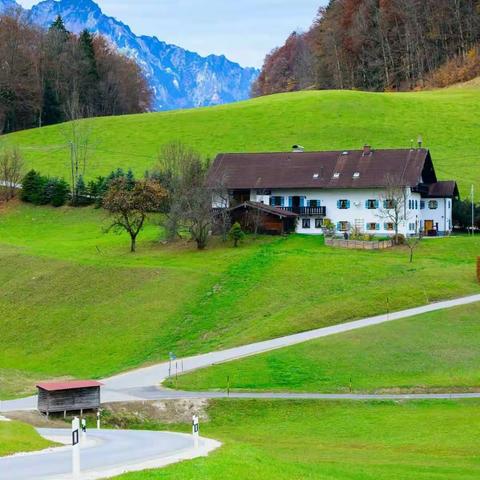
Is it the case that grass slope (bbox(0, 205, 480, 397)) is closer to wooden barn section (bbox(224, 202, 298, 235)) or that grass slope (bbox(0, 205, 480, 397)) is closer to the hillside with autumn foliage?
wooden barn section (bbox(224, 202, 298, 235))

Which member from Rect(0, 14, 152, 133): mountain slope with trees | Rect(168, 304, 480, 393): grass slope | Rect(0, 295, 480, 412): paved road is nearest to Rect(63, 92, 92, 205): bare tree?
Rect(0, 14, 152, 133): mountain slope with trees

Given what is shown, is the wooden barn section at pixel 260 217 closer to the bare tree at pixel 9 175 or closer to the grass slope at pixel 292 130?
the grass slope at pixel 292 130

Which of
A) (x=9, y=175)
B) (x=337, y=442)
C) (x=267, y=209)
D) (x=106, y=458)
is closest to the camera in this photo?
(x=106, y=458)

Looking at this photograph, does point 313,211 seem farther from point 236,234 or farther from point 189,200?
point 189,200

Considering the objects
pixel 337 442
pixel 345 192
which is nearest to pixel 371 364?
pixel 337 442

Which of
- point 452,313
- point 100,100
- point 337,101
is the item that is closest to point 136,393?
point 452,313

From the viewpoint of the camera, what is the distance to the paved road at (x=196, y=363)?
43031 mm

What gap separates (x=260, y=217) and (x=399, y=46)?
305 feet

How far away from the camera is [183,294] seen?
63781 mm

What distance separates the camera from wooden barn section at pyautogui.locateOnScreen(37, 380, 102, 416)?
132 ft

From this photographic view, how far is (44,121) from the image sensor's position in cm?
14450

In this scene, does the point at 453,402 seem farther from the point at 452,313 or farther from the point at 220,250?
the point at 220,250

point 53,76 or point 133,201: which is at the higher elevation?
point 53,76

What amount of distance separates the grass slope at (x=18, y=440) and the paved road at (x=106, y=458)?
702 millimetres
